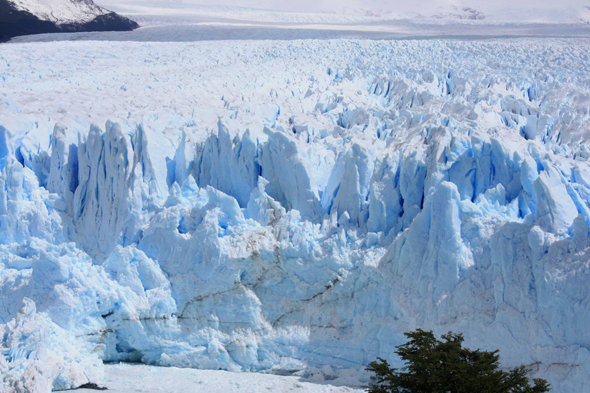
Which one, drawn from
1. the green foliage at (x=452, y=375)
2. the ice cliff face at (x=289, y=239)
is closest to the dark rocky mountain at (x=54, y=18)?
the ice cliff face at (x=289, y=239)

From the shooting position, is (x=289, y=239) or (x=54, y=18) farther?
(x=54, y=18)

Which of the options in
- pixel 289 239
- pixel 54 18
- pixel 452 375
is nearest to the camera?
pixel 452 375

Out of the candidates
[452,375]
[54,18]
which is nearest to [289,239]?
[452,375]

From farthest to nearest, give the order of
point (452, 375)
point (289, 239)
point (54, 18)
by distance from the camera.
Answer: point (54, 18)
point (289, 239)
point (452, 375)

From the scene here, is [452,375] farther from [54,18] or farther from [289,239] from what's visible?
[54,18]

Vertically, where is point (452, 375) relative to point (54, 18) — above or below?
below

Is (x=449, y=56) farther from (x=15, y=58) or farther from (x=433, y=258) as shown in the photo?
(x=15, y=58)

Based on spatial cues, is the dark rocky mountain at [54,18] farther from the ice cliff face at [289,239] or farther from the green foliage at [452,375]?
the green foliage at [452,375]

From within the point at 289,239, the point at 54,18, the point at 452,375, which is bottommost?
the point at 289,239
